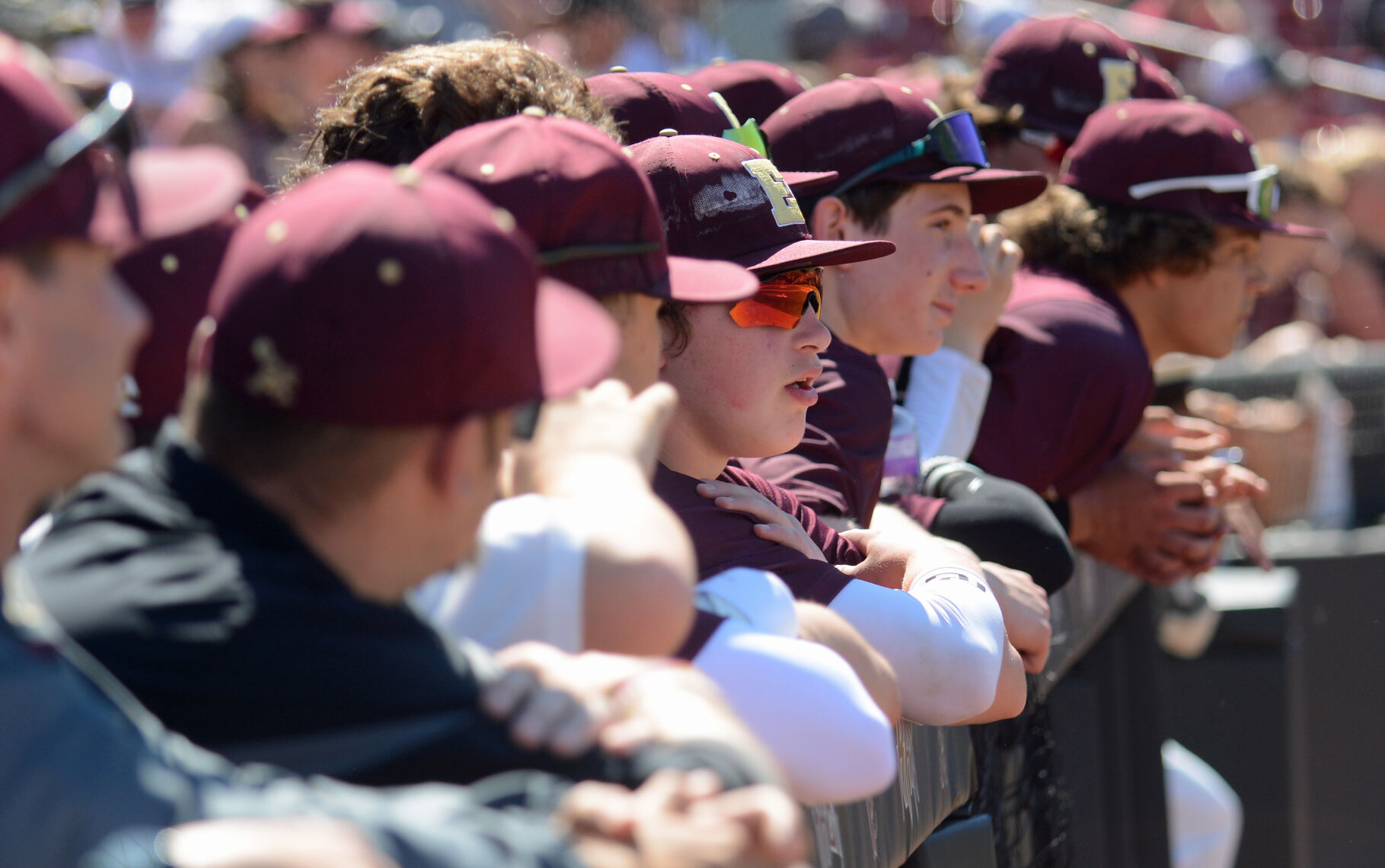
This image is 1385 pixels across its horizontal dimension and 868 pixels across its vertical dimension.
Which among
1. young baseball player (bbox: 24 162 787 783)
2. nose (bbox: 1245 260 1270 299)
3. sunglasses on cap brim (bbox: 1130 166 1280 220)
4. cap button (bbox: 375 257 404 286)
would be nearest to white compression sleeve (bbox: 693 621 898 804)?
young baseball player (bbox: 24 162 787 783)

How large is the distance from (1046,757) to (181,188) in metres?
2.66

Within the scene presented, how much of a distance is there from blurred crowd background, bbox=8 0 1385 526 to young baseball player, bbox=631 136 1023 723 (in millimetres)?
1068

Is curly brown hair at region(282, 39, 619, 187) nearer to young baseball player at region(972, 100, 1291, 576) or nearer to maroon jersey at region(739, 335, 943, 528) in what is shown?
maroon jersey at region(739, 335, 943, 528)

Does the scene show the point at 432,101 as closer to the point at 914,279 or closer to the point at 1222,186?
the point at 914,279

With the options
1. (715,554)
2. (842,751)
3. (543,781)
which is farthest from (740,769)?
(715,554)

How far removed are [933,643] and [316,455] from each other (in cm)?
119

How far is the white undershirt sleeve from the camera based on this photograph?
1.59 metres

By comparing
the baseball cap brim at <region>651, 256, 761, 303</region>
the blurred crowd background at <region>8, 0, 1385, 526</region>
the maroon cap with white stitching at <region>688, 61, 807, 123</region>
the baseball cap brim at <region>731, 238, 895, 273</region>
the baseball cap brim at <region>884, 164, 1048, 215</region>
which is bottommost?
the blurred crowd background at <region>8, 0, 1385, 526</region>

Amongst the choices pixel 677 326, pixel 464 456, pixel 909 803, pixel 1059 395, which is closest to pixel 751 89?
pixel 1059 395

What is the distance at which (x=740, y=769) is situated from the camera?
4.53 feet

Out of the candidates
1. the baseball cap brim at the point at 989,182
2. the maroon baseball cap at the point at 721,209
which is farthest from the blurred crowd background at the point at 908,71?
the baseball cap brim at the point at 989,182

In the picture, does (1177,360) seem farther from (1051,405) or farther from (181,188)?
(181,188)

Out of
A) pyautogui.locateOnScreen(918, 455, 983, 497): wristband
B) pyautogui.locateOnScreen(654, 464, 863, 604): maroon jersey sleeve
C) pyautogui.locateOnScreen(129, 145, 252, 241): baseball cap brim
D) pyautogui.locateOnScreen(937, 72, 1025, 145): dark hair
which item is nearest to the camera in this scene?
pyautogui.locateOnScreen(129, 145, 252, 241): baseball cap brim

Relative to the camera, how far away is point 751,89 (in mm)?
3975
